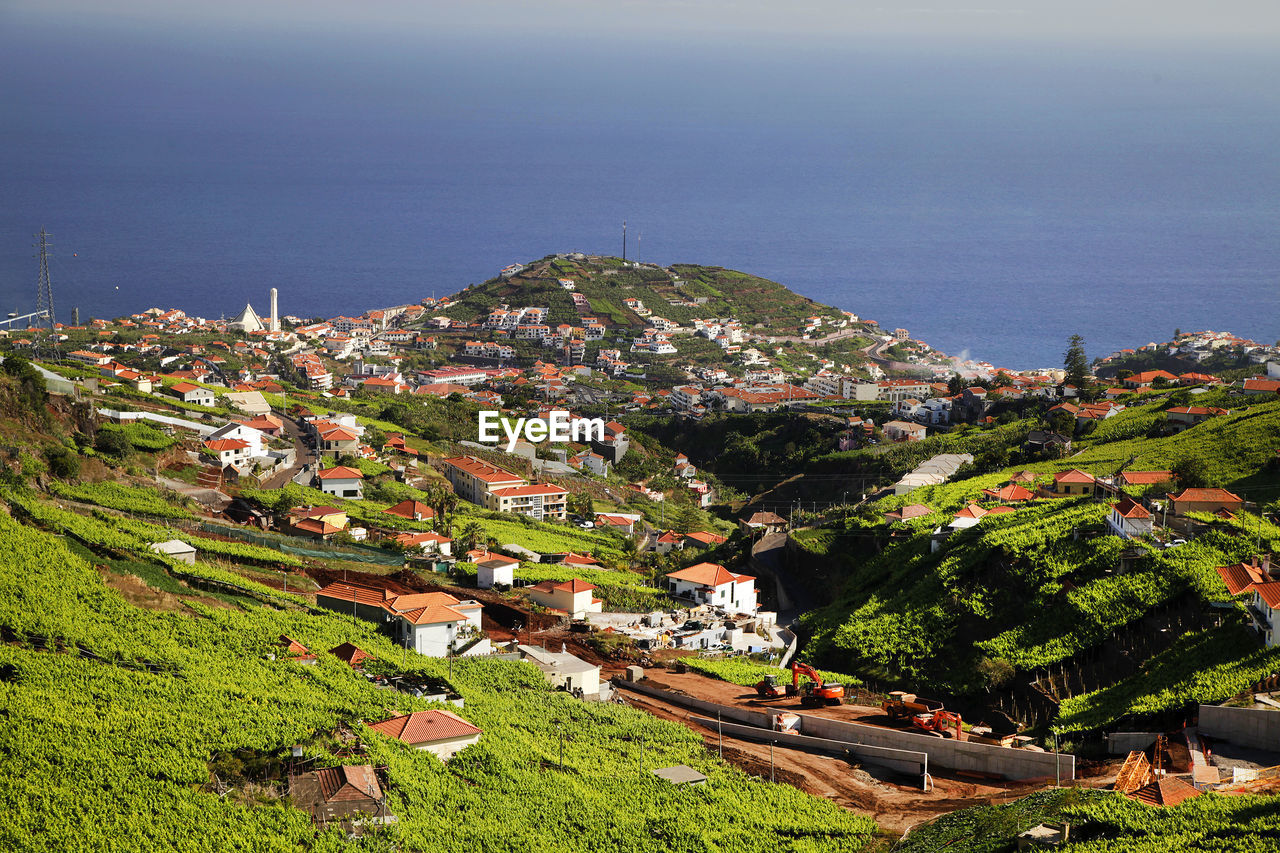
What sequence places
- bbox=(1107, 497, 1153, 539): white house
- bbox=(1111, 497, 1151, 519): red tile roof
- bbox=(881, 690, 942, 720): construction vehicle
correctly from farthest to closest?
bbox=(1111, 497, 1151, 519): red tile roof
bbox=(1107, 497, 1153, 539): white house
bbox=(881, 690, 942, 720): construction vehicle

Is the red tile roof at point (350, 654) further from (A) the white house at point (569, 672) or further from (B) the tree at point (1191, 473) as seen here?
(B) the tree at point (1191, 473)

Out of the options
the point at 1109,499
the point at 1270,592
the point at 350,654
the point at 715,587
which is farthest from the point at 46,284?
the point at 1270,592

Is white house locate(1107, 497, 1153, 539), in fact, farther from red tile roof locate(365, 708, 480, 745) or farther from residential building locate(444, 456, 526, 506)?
residential building locate(444, 456, 526, 506)

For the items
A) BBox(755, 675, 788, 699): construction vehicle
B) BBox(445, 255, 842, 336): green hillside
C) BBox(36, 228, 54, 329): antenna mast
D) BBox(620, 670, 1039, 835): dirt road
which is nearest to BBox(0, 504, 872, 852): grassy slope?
BBox(620, 670, 1039, 835): dirt road

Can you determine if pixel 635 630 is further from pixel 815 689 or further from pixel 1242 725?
pixel 1242 725

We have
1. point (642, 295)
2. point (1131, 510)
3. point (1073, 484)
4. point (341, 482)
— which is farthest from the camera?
point (642, 295)

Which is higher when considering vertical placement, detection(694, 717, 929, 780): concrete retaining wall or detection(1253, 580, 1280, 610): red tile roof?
detection(1253, 580, 1280, 610): red tile roof

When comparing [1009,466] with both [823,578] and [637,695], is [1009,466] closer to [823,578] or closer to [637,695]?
[823,578]
